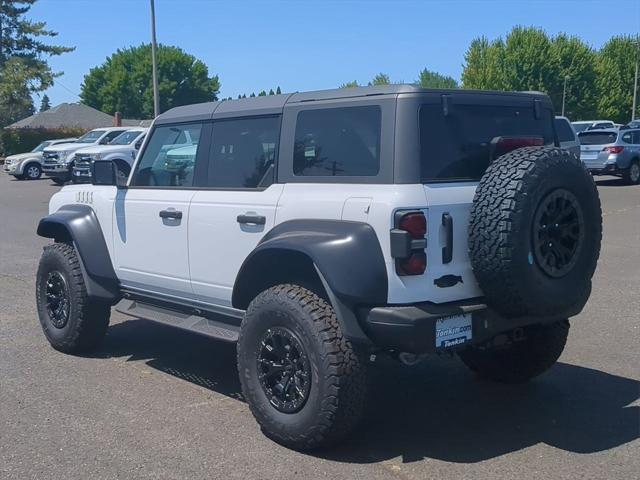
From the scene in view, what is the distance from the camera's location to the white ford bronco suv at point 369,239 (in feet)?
13.6

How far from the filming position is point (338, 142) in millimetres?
4656

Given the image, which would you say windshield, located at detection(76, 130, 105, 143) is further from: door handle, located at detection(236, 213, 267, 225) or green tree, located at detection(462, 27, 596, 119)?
green tree, located at detection(462, 27, 596, 119)

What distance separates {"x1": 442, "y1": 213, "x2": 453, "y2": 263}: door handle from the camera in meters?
4.25

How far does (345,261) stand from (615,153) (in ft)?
66.9

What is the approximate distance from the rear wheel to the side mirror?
26214 millimetres

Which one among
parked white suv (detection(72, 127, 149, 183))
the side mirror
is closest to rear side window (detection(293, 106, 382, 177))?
the side mirror

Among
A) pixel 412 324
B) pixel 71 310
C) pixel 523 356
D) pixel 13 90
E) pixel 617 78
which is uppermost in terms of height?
pixel 617 78

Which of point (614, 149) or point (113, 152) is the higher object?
point (614, 149)

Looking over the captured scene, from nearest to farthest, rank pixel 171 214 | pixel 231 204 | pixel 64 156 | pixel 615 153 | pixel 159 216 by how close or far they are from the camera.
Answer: pixel 231 204, pixel 171 214, pixel 159 216, pixel 615 153, pixel 64 156

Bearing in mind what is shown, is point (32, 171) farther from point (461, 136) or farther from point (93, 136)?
point (461, 136)

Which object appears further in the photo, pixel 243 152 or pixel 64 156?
pixel 64 156

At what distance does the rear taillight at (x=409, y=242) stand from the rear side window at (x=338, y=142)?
0.40m

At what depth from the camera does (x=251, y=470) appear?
420 centimetres

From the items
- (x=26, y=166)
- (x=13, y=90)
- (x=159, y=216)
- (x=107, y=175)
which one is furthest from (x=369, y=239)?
(x=13, y=90)
